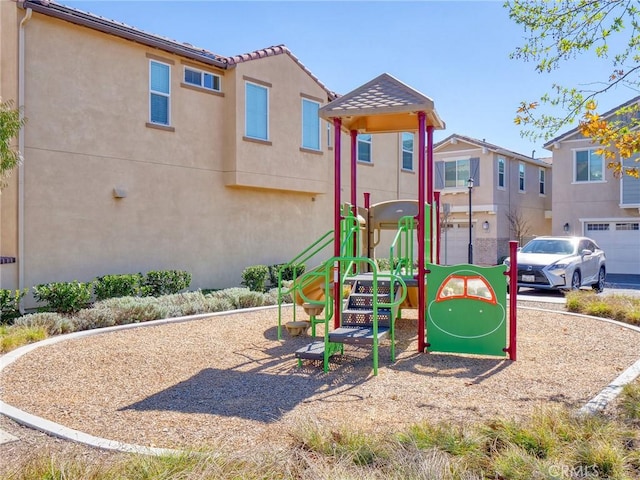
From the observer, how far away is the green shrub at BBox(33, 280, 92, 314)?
409 inches

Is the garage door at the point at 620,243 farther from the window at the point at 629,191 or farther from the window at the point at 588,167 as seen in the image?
the window at the point at 588,167

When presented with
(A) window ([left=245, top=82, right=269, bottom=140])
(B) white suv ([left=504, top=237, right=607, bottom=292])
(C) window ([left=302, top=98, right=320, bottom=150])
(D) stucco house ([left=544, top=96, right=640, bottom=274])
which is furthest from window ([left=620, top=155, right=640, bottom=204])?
(A) window ([left=245, top=82, right=269, bottom=140])

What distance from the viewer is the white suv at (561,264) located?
50.3 feet

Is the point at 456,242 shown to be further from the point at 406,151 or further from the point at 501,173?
the point at 406,151

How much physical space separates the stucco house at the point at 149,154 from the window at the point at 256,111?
0.04 meters

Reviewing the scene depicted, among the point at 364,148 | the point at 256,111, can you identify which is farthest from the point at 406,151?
the point at 256,111

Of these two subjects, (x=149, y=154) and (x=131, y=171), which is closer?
(x=131, y=171)

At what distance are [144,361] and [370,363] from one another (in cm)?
286

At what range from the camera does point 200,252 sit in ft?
47.2

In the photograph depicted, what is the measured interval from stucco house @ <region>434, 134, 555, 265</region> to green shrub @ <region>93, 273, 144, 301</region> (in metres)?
18.6

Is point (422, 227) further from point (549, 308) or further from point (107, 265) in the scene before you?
point (107, 265)

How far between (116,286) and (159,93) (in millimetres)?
4846

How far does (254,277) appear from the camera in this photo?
47.3ft

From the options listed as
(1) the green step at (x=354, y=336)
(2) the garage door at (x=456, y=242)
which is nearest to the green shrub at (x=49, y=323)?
(1) the green step at (x=354, y=336)
